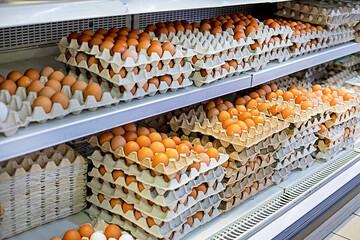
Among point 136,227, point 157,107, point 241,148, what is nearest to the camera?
point 157,107

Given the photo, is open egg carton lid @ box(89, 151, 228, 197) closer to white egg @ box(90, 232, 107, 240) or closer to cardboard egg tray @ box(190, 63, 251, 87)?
white egg @ box(90, 232, 107, 240)

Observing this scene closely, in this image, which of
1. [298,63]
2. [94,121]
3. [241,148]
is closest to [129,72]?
[94,121]

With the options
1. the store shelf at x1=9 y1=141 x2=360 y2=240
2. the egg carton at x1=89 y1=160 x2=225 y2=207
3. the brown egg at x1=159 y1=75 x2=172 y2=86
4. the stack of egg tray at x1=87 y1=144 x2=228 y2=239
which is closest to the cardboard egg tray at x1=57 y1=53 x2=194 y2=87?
the brown egg at x1=159 y1=75 x2=172 y2=86

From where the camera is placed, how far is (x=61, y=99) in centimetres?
185

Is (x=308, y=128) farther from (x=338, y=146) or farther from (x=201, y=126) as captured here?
(x=201, y=126)

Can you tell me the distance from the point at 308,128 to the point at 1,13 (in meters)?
2.43

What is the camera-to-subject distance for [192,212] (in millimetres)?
2400

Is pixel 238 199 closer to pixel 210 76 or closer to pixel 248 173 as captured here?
pixel 248 173

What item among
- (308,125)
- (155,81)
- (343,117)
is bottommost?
(343,117)

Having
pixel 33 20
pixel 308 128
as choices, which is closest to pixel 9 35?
pixel 33 20

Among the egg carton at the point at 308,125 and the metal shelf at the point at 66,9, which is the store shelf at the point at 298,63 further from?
Result: the metal shelf at the point at 66,9

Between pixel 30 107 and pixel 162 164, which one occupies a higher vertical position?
pixel 30 107

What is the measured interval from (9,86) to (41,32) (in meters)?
0.65

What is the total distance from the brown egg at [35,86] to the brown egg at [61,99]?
3.5 inches
